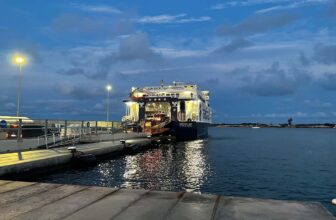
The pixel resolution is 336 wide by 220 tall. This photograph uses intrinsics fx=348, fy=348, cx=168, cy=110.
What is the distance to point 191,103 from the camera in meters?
75.6

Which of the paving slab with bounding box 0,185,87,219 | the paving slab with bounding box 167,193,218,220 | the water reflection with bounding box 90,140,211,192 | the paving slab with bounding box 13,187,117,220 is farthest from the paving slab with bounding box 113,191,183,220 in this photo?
the water reflection with bounding box 90,140,211,192

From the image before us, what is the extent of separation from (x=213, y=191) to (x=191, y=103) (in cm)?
5720

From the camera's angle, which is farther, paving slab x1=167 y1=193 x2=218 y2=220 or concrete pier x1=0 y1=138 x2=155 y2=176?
concrete pier x1=0 y1=138 x2=155 y2=176

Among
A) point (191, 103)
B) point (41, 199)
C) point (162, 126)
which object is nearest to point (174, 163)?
point (41, 199)

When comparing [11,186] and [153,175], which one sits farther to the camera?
[153,175]

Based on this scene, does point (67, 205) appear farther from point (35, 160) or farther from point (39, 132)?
point (39, 132)

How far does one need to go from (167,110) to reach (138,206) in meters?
67.3

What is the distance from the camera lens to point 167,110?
75.7 meters

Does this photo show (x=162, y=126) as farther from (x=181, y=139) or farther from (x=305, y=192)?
(x=305, y=192)

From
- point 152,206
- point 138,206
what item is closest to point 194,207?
point 152,206

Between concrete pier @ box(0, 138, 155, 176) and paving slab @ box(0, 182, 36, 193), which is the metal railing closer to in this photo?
concrete pier @ box(0, 138, 155, 176)

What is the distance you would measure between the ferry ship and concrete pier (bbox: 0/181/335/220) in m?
51.8

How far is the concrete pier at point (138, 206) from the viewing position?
7.62m

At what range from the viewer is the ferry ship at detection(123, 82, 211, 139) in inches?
2539
